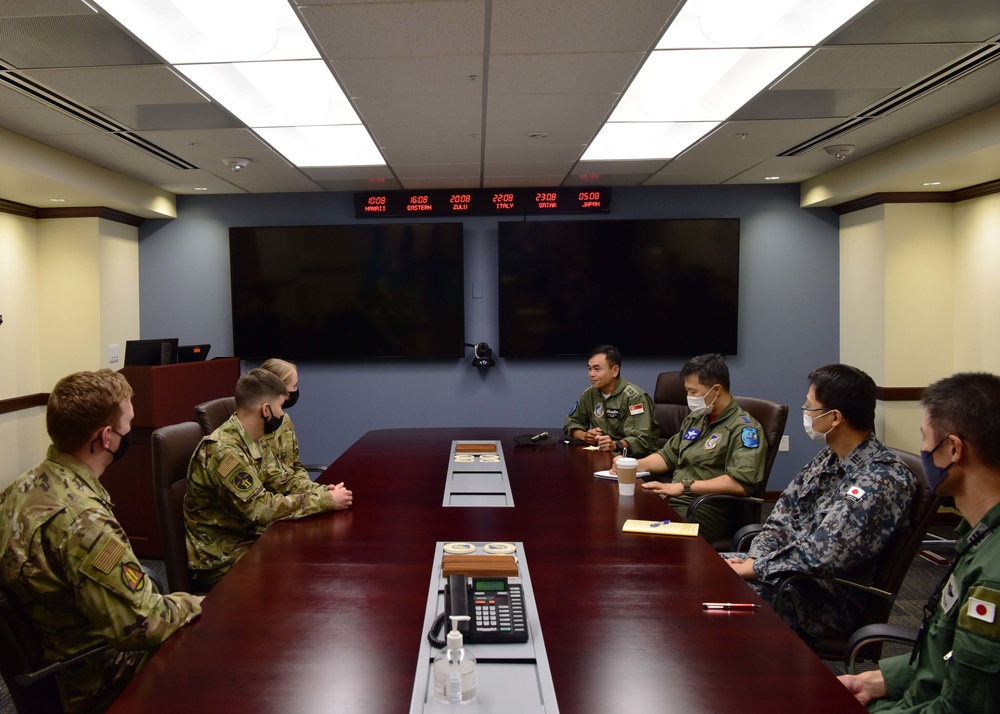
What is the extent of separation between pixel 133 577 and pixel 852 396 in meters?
2.17

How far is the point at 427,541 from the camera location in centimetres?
221

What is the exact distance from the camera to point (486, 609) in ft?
5.27

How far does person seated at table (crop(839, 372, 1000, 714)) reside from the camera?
1.34 meters

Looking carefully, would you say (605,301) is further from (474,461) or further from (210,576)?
(210,576)

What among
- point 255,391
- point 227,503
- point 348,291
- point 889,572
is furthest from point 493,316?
point 889,572

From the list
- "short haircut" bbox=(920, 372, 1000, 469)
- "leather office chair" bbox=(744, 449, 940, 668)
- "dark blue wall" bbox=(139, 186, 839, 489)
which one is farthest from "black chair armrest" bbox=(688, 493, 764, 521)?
"dark blue wall" bbox=(139, 186, 839, 489)

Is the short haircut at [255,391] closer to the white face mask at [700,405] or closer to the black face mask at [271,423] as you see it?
the black face mask at [271,423]

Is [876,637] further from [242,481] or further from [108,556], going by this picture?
[242,481]

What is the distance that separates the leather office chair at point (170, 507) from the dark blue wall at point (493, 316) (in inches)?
135

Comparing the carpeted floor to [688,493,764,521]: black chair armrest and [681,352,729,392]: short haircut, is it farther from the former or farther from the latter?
[681,352,729,392]: short haircut

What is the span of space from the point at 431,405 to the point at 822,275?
11.7 ft

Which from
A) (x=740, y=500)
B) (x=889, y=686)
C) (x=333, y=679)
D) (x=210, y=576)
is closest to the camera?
(x=333, y=679)

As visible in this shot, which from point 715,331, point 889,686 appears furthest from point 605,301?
point 889,686

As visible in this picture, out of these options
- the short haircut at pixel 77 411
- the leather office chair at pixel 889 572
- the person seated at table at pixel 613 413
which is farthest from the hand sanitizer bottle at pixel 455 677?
the person seated at table at pixel 613 413
